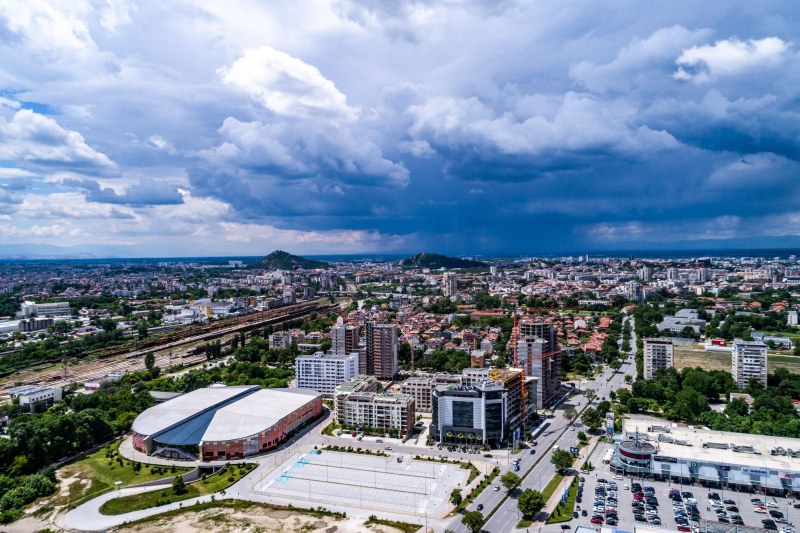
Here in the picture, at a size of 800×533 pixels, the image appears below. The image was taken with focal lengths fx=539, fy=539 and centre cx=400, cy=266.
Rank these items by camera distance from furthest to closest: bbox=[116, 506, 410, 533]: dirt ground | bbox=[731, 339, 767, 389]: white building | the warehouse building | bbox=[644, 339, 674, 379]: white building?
bbox=[644, 339, 674, 379]: white building, bbox=[731, 339, 767, 389]: white building, the warehouse building, bbox=[116, 506, 410, 533]: dirt ground

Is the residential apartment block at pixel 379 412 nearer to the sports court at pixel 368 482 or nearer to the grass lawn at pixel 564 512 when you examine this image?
the sports court at pixel 368 482

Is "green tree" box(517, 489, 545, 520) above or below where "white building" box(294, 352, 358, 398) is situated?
below

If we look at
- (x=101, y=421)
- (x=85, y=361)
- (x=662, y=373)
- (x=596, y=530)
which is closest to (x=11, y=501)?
(x=101, y=421)

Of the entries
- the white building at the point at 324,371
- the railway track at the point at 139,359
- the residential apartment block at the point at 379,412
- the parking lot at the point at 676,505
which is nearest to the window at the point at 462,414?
the residential apartment block at the point at 379,412

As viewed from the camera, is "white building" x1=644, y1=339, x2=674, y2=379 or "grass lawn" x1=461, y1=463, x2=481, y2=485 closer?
"grass lawn" x1=461, y1=463, x2=481, y2=485

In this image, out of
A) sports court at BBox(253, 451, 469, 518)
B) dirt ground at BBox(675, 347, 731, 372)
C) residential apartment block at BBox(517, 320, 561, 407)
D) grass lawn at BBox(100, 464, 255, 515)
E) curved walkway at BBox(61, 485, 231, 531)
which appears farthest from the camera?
dirt ground at BBox(675, 347, 731, 372)

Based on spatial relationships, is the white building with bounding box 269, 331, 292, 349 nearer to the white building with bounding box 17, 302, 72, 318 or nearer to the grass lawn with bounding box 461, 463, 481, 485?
the grass lawn with bounding box 461, 463, 481, 485

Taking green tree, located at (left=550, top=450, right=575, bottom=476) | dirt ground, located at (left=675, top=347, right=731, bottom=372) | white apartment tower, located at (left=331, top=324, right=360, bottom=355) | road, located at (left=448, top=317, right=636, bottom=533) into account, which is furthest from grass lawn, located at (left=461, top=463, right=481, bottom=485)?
dirt ground, located at (left=675, top=347, right=731, bottom=372)
